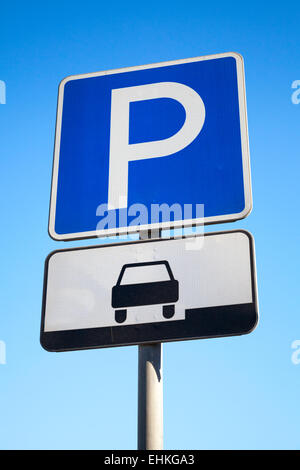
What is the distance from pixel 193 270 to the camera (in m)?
1.57

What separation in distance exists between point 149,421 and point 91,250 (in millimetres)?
528

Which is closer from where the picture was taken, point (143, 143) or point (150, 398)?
point (150, 398)

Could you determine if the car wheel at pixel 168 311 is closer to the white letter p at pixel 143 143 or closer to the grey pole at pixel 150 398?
the grey pole at pixel 150 398

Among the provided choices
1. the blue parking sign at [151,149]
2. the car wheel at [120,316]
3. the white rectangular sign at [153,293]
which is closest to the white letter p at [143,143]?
the blue parking sign at [151,149]

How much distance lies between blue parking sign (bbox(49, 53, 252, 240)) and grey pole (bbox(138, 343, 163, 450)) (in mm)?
387

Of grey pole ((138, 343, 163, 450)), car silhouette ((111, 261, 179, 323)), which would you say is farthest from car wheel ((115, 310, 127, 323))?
grey pole ((138, 343, 163, 450))

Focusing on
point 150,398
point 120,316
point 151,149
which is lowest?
point 150,398

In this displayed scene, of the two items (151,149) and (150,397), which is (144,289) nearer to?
(150,397)

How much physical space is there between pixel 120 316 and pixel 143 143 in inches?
25.9

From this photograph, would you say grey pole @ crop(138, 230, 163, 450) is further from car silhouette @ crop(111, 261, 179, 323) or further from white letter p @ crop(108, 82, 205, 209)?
white letter p @ crop(108, 82, 205, 209)

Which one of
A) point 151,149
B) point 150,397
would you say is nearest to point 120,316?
point 150,397

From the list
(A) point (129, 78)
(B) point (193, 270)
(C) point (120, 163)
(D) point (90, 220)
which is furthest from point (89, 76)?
(B) point (193, 270)

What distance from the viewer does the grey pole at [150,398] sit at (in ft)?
4.72

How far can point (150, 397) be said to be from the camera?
1.50 meters
